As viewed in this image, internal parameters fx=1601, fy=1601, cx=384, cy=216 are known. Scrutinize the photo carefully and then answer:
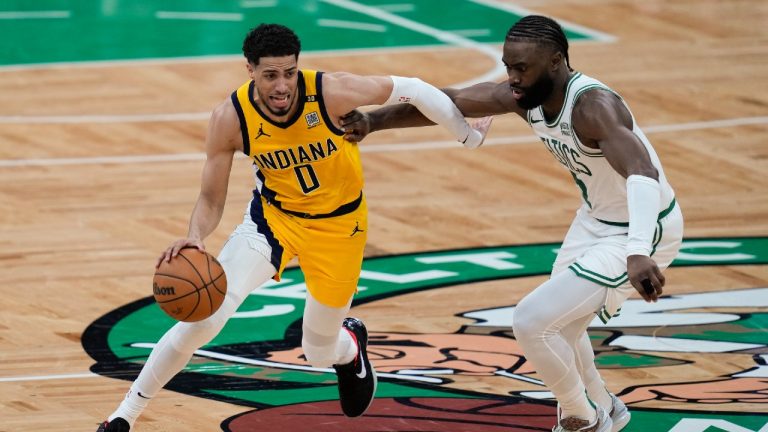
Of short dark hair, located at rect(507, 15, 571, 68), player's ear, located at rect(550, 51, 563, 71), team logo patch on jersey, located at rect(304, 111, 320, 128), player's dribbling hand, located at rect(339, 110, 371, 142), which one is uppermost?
short dark hair, located at rect(507, 15, 571, 68)

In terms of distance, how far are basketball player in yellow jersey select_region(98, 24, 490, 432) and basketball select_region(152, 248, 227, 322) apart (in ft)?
0.22

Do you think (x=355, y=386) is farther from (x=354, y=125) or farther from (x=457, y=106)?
(x=457, y=106)

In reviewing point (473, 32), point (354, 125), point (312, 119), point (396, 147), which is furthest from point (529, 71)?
point (473, 32)

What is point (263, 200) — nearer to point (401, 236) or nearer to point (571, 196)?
point (401, 236)

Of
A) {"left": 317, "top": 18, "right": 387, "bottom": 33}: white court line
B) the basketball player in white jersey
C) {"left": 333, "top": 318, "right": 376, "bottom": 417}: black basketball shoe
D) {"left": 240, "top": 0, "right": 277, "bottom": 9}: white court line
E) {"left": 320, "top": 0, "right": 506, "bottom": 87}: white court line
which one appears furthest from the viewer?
{"left": 240, "top": 0, "right": 277, "bottom": 9}: white court line

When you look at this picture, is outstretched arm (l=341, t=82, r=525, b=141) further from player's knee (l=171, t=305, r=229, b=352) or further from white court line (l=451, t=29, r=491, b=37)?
white court line (l=451, t=29, r=491, b=37)

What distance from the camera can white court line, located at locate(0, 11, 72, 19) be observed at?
19.3 meters

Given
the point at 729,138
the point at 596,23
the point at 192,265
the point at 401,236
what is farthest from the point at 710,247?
the point at 596,23

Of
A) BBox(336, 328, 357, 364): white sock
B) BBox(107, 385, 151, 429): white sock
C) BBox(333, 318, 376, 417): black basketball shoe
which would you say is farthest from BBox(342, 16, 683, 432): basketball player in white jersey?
BBox(107, 385, 151, 429): white sock

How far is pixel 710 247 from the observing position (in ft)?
38.1

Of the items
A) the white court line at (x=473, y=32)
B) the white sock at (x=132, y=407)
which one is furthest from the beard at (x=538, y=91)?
the white court line at (x=473, y=32)

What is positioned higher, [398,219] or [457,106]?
[457,106]

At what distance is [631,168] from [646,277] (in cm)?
52

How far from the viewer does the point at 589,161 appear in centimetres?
738
